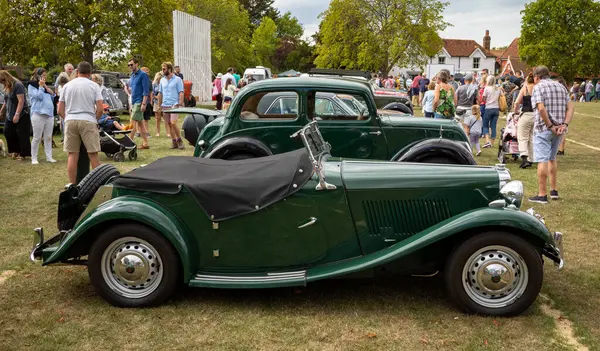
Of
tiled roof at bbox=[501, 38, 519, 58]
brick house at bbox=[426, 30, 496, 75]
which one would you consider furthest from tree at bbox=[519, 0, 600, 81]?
tiled roof at bbox=[501, 38, 519, 58]

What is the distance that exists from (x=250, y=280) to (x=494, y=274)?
179cm

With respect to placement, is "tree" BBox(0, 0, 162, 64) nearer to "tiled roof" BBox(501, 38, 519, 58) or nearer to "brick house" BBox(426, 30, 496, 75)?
"brick house" BBox(426, 30, 496, 75)

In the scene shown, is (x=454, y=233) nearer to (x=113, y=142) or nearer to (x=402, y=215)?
(x=402, y=215)

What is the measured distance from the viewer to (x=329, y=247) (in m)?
4.34

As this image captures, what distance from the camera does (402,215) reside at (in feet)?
14.4

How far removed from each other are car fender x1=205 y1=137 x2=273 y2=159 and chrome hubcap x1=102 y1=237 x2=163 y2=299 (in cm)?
333

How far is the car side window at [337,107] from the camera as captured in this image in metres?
7.82

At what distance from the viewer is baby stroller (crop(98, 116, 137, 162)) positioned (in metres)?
11.4

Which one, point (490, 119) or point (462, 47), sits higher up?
point (462, 47)

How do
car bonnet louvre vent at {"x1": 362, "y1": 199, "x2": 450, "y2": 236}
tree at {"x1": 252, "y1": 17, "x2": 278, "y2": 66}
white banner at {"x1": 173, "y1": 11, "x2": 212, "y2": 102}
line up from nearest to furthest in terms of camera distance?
1. car bonnet louvre vent at {"x1": 362, "y1": 199, "x2": 450, "y2": 236}
2. white banner at {"x1": 173, "y1": 11, "x2": 212, "y2": 102}
3. tree at {"x1": 252, "y1": 17, "x2": 278, "y2": 66}

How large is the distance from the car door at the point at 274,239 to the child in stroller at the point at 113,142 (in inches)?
307

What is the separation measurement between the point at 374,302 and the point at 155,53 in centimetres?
2560

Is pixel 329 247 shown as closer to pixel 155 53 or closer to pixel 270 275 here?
pixel 270 275

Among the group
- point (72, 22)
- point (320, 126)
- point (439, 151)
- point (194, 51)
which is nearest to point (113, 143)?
point (320, 126)
